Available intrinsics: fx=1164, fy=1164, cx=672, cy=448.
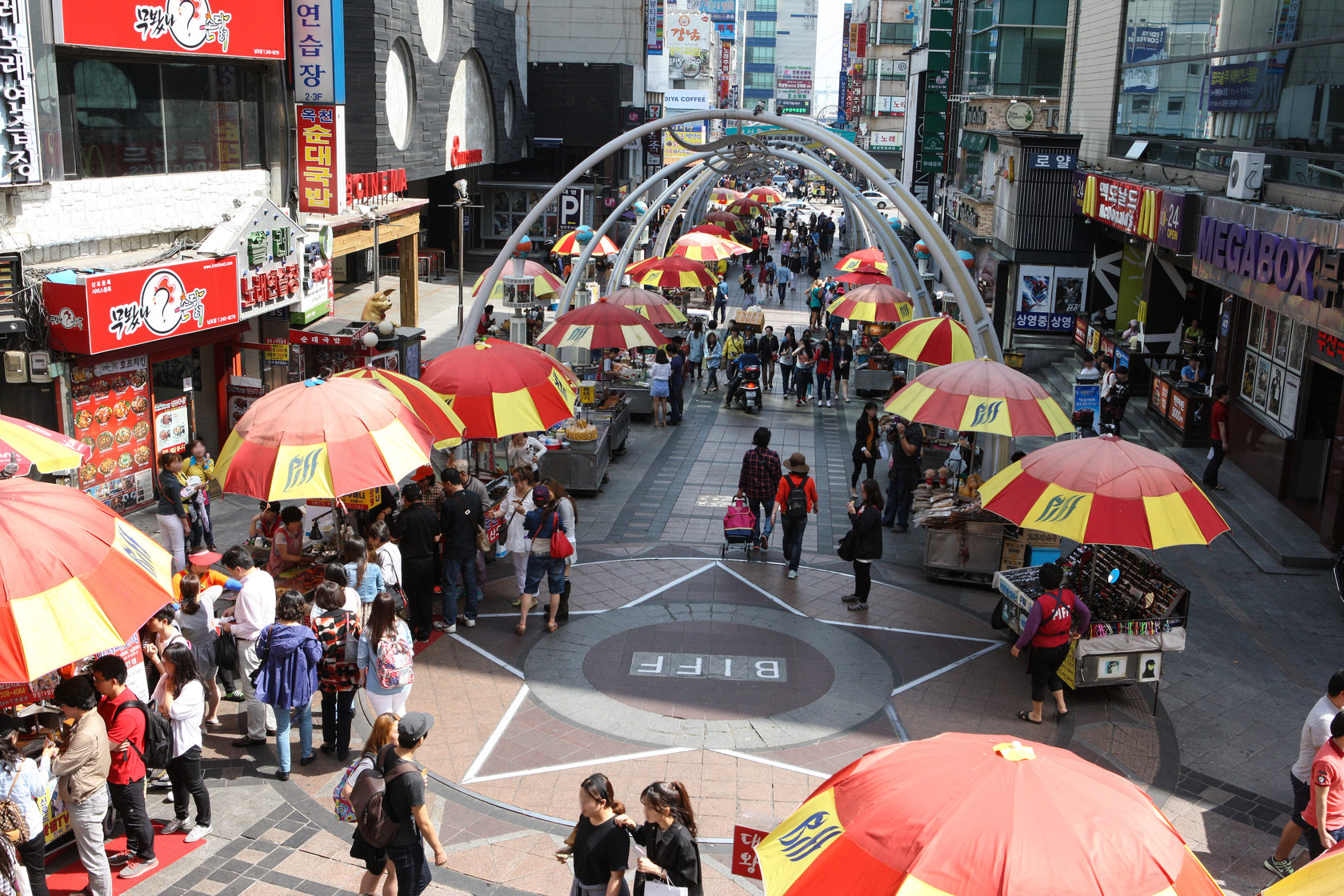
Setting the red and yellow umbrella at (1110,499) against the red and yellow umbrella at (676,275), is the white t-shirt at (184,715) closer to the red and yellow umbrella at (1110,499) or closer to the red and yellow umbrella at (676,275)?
the red and yellow umbrella at (1110,499)

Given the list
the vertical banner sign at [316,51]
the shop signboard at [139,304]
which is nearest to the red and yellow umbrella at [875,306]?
the vertical banner sign at [316,51]

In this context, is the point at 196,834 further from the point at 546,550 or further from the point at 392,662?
the point at 546,550

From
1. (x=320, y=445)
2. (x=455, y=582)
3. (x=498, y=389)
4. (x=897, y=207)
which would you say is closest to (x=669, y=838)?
(x=320, y=445)

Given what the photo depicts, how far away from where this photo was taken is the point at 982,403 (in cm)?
1310

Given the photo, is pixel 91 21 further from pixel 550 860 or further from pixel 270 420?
pixel 550 860

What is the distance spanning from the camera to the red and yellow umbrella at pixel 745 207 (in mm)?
53375

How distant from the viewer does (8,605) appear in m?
6.20

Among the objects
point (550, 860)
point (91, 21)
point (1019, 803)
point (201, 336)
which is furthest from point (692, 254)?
point (1019, 803)

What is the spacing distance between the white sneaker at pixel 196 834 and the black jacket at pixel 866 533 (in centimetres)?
716

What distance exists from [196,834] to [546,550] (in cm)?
455

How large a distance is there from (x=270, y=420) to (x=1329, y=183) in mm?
13940

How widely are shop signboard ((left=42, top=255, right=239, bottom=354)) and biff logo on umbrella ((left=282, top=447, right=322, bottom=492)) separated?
5.72m

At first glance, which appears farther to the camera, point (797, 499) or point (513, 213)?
point (513, 213)

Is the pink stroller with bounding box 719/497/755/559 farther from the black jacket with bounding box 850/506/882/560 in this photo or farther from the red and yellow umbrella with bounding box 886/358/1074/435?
the red and yellow umbrella with bounding box 886/358/1074/435
